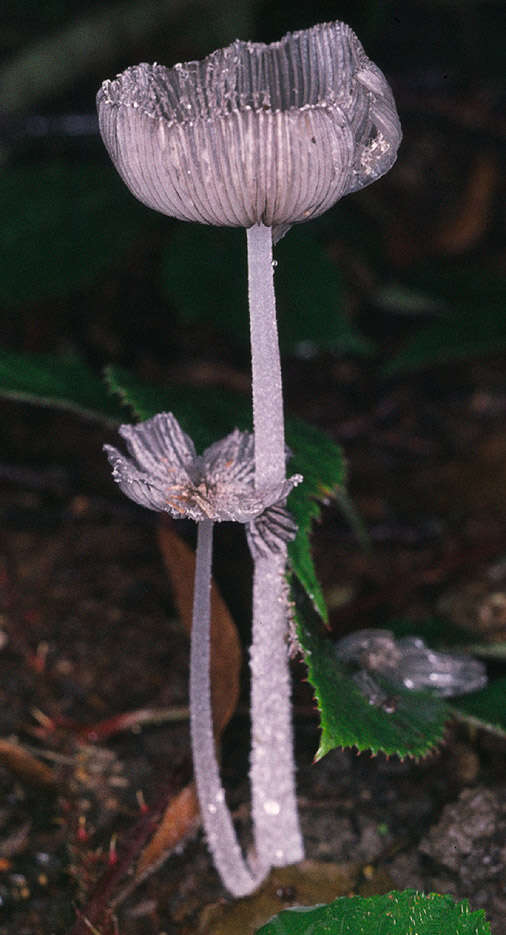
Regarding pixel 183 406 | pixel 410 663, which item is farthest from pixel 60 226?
pixel 410 663

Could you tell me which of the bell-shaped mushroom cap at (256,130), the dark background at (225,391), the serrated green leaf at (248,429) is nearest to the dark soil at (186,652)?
the dark background at (225,391)

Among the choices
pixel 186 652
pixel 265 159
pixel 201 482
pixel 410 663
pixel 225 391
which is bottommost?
pixel 186 652

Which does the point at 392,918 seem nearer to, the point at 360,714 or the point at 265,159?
the point at 360,714

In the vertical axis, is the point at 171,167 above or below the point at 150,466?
above

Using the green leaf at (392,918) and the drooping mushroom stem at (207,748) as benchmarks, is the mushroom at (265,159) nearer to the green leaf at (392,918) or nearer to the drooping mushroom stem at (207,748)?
the drooping mushroom stem at (207,748)

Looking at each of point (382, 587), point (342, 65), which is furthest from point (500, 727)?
point (342, 65)

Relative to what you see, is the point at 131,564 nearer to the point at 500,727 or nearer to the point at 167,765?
the point at 167,765
